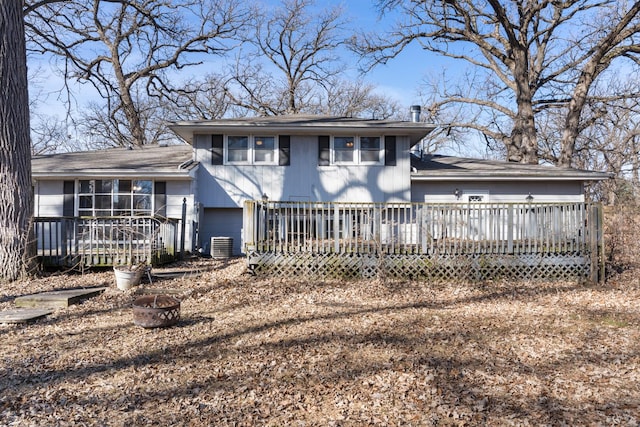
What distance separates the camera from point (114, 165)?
44.5ft

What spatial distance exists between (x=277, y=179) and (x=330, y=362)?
999 cm

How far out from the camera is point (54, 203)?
44.0 ft

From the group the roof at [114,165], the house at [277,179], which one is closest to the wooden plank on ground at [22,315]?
the roof at [114,165]

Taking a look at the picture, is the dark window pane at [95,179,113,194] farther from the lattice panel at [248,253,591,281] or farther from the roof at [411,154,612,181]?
the roof at [411,154,612,181]

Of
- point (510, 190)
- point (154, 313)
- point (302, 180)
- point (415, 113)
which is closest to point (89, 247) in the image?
point (154, 313)

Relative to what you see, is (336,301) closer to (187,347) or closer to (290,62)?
(187,347)

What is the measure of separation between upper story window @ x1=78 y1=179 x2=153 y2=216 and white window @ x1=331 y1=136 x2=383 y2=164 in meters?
6.12

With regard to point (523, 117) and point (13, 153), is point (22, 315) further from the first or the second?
point (523, 117)

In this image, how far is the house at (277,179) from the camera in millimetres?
13438

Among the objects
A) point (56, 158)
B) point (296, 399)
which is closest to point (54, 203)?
point (56, 158)

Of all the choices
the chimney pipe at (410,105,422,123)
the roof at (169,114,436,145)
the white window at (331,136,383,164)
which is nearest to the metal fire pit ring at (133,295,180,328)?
the roof at (169,114,436,145)

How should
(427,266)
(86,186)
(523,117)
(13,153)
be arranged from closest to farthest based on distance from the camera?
(13,153) < (427,266) < (86,186) < (523,117)

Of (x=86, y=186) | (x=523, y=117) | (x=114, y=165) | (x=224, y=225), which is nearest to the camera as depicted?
(x=86, y=186)

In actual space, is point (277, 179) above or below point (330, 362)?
above
